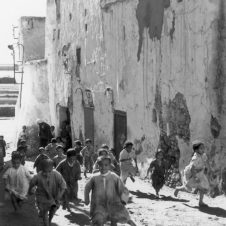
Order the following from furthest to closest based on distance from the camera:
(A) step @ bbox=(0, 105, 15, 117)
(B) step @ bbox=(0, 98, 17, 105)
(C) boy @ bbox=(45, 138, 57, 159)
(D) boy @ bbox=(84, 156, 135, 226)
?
(B) step @ bbox=(0, 98, 17, 105) → (A) step @ bbox=(0, 105, 15, 117) → (C) boy @ bbox=(45, 138, 57, 159) → (D) boy @ bbox=(84, 156, 135, 226)

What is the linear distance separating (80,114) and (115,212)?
11191 mm

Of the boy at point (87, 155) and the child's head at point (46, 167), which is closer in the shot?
the child's head at point (46, 167)

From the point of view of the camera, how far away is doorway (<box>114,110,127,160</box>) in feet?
49.8

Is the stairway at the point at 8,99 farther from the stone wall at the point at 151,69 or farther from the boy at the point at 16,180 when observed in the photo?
the boy at the point at 16,180

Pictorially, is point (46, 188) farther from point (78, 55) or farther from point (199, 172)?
point (78, 55)

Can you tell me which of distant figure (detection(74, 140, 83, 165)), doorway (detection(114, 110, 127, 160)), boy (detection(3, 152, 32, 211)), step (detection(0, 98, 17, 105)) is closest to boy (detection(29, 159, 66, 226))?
boy (detection(3, 152, 32, 211))

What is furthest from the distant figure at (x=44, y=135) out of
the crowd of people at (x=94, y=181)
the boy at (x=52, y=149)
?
the crowd of people at (x=94, y=181)

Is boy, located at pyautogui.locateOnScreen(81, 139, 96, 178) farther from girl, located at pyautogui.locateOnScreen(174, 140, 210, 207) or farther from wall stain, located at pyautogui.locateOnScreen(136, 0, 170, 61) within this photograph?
girl, located at pyautogui.locateOnScreen(174, 140, 210, 207)

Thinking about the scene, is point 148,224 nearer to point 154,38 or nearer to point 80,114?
point 154,38

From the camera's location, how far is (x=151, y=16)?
43.7 ft

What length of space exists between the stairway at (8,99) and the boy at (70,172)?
29.5m

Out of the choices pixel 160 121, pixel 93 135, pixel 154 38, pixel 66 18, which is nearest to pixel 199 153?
pixel 160 121

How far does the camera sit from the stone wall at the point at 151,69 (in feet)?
36.3

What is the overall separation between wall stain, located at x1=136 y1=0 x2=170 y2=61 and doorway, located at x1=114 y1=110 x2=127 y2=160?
1.85 m
